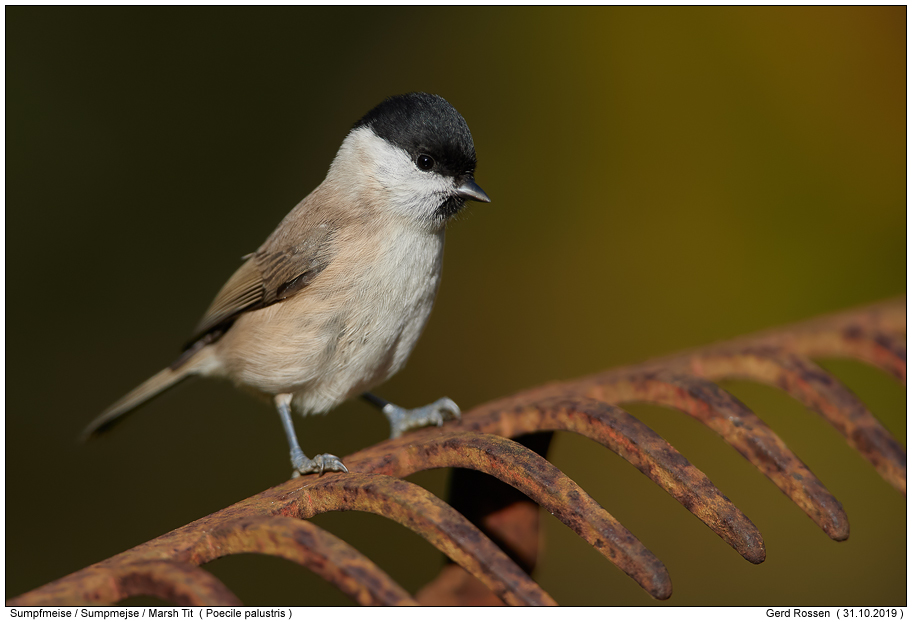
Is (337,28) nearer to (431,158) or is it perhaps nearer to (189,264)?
(189,264)

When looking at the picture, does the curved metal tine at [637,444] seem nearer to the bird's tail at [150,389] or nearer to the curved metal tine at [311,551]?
the curved metal tine at [311,551]

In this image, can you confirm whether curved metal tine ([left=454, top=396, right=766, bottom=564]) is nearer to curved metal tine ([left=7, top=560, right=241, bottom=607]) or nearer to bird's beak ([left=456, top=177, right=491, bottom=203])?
bird's beak ([left=456, top=177, right=491, bottom=203])

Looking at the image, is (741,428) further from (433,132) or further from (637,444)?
(433,132)

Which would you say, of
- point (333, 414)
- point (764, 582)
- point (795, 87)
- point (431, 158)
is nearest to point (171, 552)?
point (431, 158)

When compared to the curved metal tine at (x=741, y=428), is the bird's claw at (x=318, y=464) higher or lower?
lower

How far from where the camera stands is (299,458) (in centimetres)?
167

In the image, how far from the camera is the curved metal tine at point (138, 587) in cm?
80

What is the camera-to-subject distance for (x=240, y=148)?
259cm

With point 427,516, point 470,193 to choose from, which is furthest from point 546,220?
point 427,516

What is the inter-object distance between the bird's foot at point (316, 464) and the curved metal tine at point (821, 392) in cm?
78

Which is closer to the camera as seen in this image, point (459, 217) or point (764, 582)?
point (459, 217)

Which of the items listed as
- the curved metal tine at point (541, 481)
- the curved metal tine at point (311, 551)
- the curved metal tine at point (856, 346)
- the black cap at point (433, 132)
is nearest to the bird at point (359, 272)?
the black cap at point (433, 132)

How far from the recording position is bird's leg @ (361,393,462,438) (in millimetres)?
1729

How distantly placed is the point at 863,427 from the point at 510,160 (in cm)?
180
